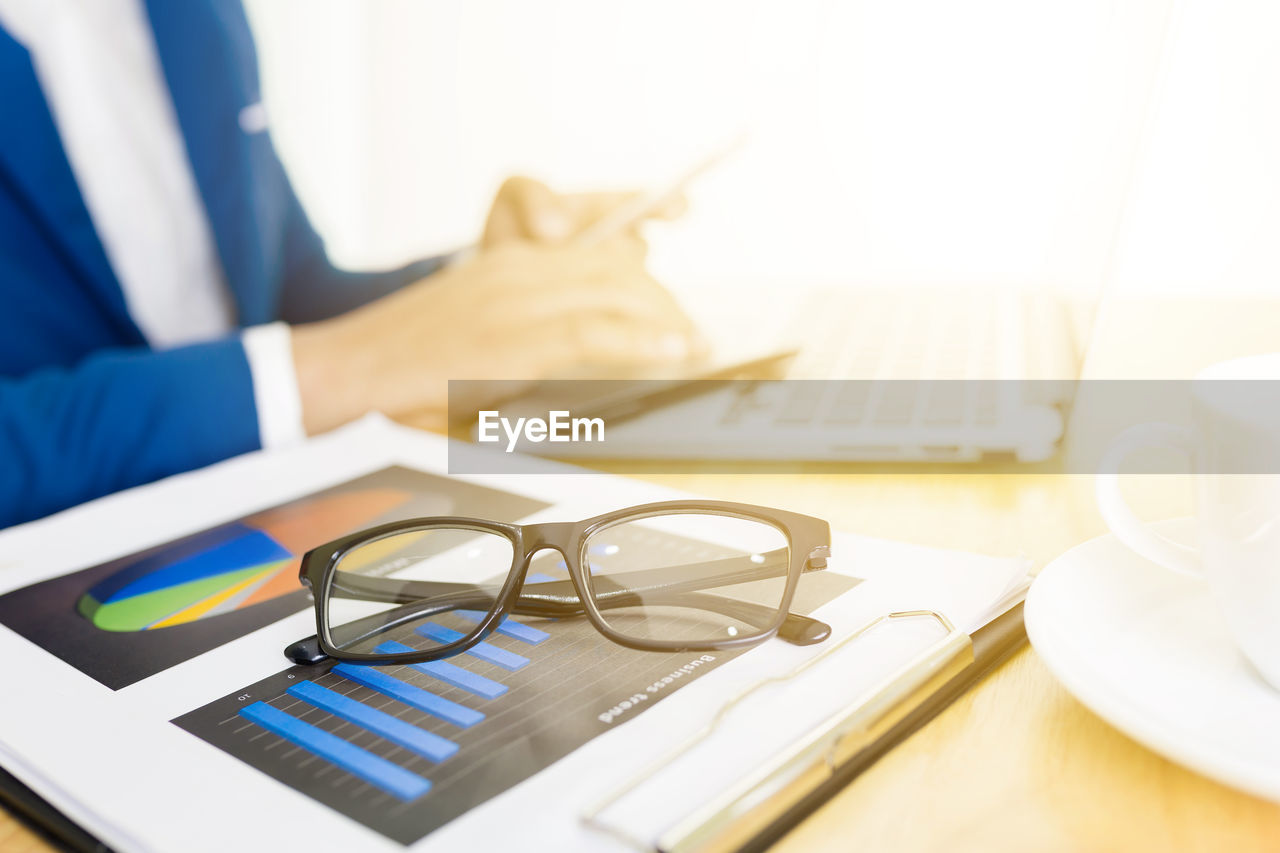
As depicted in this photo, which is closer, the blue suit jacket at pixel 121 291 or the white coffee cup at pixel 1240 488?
the white coffee cup at pixel 1240 488

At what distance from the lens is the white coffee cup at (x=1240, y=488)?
24 cm

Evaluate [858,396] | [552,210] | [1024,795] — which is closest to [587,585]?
[1024,795]

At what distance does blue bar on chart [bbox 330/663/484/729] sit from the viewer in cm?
27

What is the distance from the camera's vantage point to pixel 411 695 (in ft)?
0.92

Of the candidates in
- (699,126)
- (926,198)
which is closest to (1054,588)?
(926,198)

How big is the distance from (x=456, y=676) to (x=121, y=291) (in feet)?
2.34

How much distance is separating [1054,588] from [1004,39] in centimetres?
84

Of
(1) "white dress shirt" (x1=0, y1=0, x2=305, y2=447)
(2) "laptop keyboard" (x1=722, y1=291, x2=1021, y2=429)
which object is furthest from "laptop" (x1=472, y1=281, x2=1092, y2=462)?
(1) "white dress shirt" (x1=0, y1=0, x2=305, y2=447)

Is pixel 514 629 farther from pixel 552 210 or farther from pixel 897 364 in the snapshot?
pixel 552 210

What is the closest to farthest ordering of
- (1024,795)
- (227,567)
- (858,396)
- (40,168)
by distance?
(1024,795) → (227,567) → (858,396) → (40,168)

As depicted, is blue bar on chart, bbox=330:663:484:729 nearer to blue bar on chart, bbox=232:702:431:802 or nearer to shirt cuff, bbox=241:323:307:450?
blue bar on chart, bbox=232:702:431:802

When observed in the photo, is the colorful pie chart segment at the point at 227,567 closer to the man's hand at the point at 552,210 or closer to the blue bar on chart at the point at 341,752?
the blue bar on chart at the point at 341,752

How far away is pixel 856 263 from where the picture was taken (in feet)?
3.96

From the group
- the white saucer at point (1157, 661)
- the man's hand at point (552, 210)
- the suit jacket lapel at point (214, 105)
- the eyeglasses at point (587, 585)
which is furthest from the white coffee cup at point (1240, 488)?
the suit jacket lapel at point (214, 105)
